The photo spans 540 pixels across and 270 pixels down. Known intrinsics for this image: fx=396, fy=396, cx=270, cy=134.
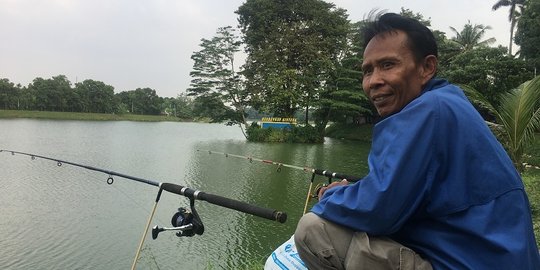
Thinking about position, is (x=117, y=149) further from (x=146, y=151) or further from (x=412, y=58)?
(x=412, y=58)

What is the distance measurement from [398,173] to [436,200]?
0.53 ft

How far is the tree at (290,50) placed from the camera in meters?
27.4

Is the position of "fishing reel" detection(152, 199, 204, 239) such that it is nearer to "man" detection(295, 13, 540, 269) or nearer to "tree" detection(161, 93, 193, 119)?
"man" detection(295, 13, 540, 269)

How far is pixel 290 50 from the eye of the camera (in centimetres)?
2811

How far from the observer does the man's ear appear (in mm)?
1573

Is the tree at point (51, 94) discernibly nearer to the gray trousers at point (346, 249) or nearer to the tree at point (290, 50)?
the tree at point (290, 50)

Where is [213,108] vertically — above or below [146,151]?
above

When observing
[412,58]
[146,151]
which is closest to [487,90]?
[146,151]

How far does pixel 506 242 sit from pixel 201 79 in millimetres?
28993

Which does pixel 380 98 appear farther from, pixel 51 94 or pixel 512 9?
pixel 51 94

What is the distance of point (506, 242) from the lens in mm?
1164

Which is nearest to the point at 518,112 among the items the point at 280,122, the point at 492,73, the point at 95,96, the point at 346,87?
the point at 492,73

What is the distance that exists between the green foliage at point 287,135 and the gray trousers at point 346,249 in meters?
25.6

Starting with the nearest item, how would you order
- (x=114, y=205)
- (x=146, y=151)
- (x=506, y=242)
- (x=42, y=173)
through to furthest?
(x=506, y=242)
(x=114, y=205)
(x=42, y=173)
(x=146, y=151)
